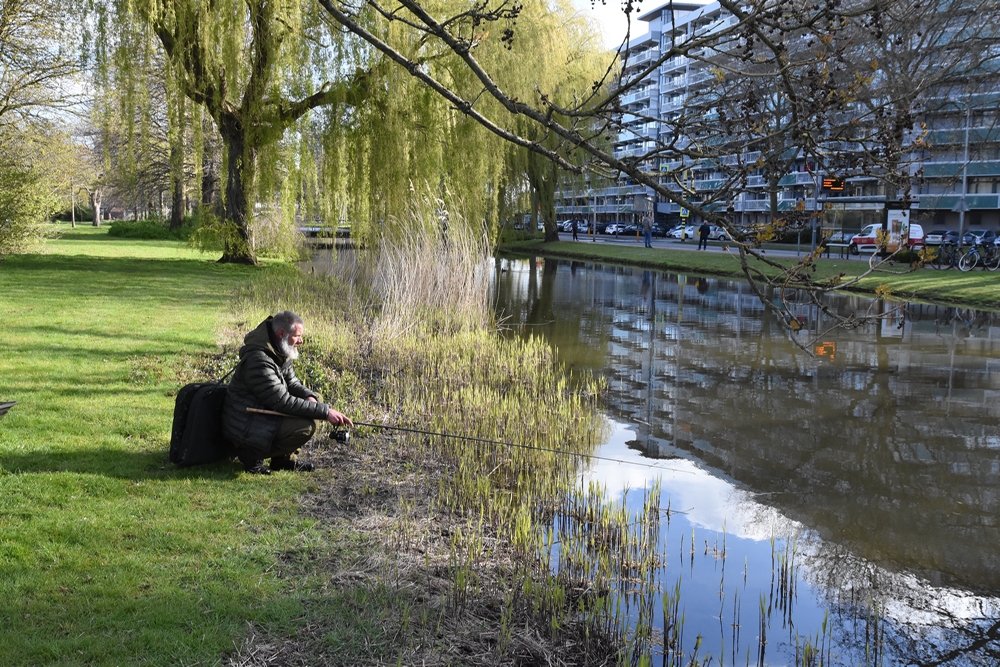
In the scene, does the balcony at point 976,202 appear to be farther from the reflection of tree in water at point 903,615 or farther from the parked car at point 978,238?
the reflection of tree in water at point 903,615

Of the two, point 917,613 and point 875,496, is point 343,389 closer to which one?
point 875,496

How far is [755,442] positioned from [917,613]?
403cm

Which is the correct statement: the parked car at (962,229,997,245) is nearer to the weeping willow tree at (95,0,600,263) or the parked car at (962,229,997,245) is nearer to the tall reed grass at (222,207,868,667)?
the weeping willow tree at (95,0,600,263)

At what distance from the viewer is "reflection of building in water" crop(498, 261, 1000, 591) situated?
22.6ft

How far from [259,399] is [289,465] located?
0.75 metres

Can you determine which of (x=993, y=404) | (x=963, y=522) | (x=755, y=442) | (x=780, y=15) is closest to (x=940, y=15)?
(x=993, y=404)

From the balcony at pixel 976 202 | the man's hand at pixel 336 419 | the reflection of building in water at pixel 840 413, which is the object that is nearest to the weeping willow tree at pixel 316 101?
the reflection of building in water at pixel 840 413

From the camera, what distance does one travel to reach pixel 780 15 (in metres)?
4.72

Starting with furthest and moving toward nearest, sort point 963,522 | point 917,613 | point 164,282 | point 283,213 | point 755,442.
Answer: point 164,282
point 283,213
point 755,442
point 963,522
point 917,613

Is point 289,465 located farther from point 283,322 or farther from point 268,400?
point 283,322

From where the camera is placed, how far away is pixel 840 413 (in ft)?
34.9

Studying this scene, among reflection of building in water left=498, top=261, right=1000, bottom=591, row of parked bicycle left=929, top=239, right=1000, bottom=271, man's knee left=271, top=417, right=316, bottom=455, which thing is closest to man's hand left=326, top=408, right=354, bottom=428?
man's knee left=271, top=417, right=316, bottom=455

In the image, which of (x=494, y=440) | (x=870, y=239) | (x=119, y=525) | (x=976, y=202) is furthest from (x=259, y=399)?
(x=976, y=202)

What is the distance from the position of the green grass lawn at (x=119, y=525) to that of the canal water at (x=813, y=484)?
2.38 metres
